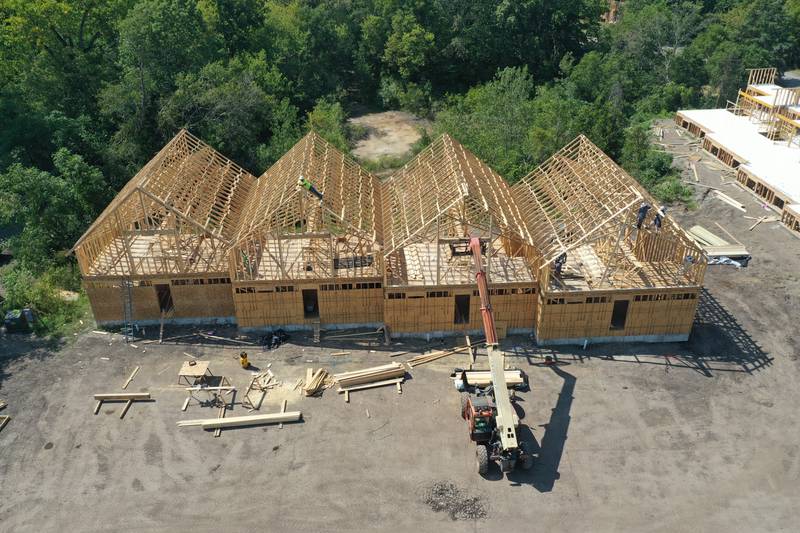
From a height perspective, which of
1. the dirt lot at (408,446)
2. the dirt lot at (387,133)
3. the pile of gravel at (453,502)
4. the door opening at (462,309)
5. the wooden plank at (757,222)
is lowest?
the pile of gravel at (453,502)

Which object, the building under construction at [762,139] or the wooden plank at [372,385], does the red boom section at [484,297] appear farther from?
the building under construction at [762,139]

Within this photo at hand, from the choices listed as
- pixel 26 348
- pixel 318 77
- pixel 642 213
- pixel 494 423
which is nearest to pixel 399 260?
pixel 494 423

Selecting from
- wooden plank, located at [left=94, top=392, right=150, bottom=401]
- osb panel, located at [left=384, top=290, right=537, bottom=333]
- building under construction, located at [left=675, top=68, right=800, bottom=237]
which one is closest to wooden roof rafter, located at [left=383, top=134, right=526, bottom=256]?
osb panel, located at [left=384, top=290, right=537, bottom=333]

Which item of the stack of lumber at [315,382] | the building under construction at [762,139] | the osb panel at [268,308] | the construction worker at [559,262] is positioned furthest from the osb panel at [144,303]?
the building under construction at [762,139]

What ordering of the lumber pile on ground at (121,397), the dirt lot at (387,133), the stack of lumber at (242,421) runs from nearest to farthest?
1. the stack of lumber at (242,421)
2. the lumber pile on ground at (121,397)
3. the dirt lot at (387,133)

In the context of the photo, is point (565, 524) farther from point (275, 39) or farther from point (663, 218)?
point (275, 39)

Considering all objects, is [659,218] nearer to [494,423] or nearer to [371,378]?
[494,423]

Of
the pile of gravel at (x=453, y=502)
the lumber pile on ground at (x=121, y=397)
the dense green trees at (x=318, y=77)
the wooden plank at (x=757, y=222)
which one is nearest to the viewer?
the pile of gravel at (x=453, y=502)
